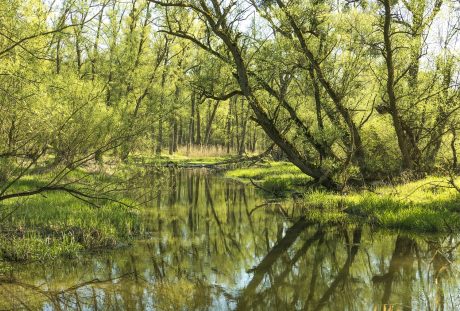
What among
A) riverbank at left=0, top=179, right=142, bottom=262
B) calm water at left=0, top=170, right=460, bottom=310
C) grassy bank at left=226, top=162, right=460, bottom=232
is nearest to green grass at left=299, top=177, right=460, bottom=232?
grassy bank at left=226, top=162, right=460, bottom=232

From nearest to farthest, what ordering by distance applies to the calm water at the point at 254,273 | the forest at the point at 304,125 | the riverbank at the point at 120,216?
1. the calm water at the point at 254,273
2. the riverbank at the point at 120,216
3. the forest at the point at 304,125

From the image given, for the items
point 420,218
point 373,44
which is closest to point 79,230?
point 420,218

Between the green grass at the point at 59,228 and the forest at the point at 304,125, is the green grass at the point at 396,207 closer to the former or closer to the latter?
the forest at the point at 304,125

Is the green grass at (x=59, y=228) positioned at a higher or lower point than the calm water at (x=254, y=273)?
higher

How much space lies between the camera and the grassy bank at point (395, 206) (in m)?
11.7

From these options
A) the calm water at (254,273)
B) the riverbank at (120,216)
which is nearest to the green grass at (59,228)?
the riverbank at (120,216)

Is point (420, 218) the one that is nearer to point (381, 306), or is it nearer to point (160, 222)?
point (381, 306)

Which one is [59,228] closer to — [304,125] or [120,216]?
[120,216]

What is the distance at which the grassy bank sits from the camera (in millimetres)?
11727

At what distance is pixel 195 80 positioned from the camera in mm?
18438

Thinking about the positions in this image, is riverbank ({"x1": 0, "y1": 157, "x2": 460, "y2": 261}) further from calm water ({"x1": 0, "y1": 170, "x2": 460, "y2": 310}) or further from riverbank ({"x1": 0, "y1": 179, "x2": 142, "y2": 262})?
calm water ({"x1": 0, "y1": 170, "x2": 460, "y2": 310})

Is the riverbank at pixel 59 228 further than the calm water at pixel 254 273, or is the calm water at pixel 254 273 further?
the riverbank at pixel 59 228

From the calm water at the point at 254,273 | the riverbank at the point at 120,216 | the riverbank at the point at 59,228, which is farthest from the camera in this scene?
the riverbank at the point at 120,216

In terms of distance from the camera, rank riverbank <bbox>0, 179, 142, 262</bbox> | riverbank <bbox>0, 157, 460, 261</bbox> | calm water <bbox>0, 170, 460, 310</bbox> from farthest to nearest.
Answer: riverbank <bbox>0, 157, 460, 261</bbox> → riverbank <bbox>0, 179, 142, 262</bbox> → calm water <bbox>0, 170, 460, 310</bbox>
